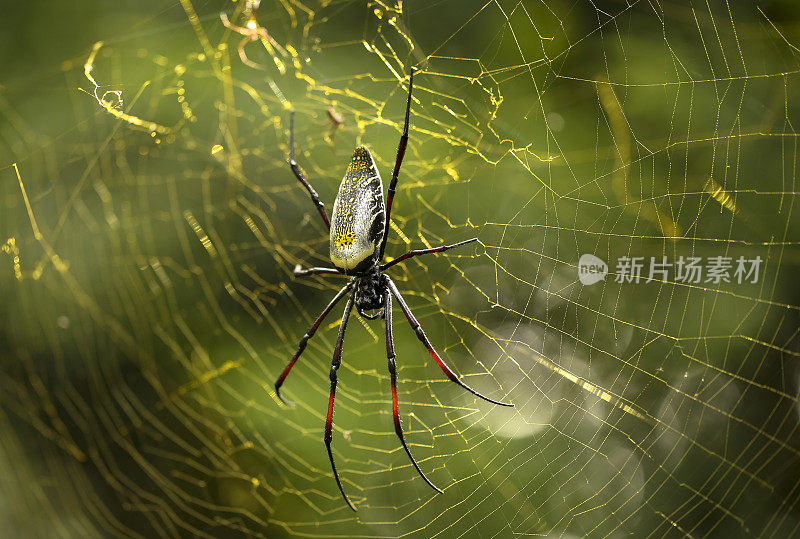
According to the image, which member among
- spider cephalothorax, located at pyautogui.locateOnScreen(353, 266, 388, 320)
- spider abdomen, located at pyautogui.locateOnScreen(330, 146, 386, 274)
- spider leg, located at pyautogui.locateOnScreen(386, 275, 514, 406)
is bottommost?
spider leg, located at pyautogui.locateOnScreen(386, 275, 514, 406)

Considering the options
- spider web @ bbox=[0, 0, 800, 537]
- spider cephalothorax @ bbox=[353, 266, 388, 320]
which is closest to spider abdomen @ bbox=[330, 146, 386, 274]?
spider cephalothorax @ bbox=[353, 266, 388, 320]

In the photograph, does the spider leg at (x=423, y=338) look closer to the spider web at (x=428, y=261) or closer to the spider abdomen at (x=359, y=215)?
the spider abdomen at (x=359, y=215)

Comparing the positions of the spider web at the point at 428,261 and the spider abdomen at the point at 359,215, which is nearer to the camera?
the spider abdomen at the point at 359,215

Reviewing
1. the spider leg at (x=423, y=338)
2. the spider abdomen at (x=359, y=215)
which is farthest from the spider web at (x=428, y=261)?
the spider abdomen at (x=359, y=215)

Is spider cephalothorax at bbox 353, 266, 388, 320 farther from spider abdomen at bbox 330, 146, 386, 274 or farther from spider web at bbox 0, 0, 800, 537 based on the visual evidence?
spider web at bbox 0, 0, 800, 537

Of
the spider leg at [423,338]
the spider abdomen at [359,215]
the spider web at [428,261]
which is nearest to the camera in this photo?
the spider abdomen at [359,215]

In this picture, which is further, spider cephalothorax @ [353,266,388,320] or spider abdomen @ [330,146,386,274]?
spider cephalothorax @ [353,266,388,320]

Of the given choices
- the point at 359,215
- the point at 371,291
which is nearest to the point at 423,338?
the point at 371,291
